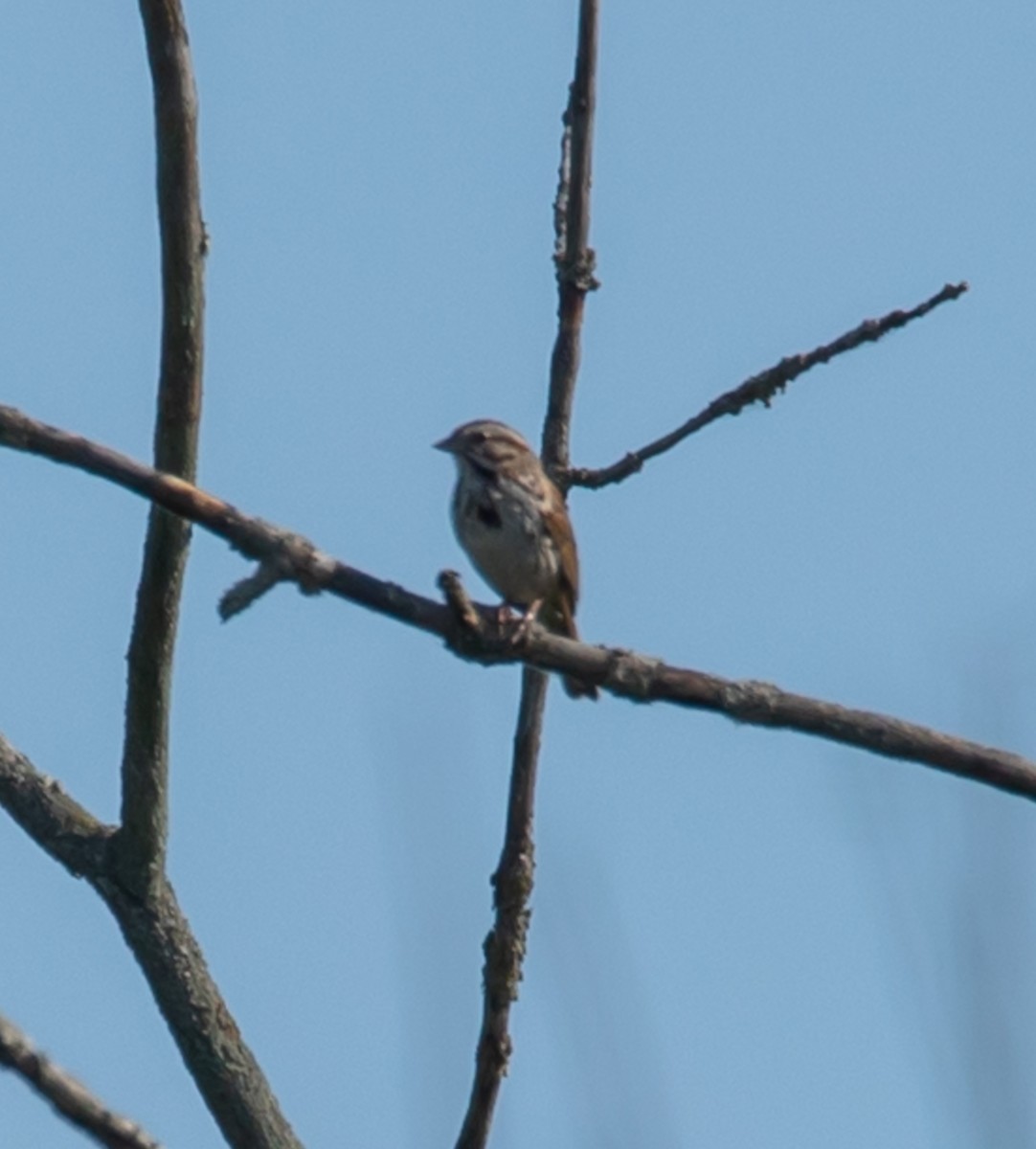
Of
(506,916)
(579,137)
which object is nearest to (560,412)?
(579,137)

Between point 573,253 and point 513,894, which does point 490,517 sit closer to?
point 573,253

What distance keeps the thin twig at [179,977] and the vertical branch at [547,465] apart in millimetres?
559

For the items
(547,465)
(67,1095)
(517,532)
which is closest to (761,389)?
(547,465)

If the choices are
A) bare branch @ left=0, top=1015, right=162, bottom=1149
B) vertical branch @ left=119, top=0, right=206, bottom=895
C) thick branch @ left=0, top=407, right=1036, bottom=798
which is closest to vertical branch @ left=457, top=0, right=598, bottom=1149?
vertical branch @ left=119, top=0, right=206, bottom=895

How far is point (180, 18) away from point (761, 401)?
5.48 ft

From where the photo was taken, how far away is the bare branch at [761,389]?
18.5ft

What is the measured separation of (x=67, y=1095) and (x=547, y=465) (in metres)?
3.45

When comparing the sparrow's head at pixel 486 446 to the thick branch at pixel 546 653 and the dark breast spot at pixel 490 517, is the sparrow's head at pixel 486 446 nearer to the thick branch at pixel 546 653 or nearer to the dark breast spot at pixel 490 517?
the dark breast spot at pixel 490 517

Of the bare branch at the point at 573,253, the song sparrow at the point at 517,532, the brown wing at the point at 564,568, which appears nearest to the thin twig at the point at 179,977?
the bare branch at the point at 573,253

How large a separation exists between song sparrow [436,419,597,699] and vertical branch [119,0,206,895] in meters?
1.91

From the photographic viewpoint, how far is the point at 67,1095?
10.4 ft

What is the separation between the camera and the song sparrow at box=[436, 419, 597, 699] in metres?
7.84

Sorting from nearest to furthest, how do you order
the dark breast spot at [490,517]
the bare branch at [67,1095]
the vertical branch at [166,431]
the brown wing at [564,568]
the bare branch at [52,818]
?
the bare branch at [67,1095]
the vertical branch at [166,431]
the bare branch at [52,818]
the brown wing at [564,568]
the dark breast spot at [490,517]

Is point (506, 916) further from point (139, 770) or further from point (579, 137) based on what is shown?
point (579, 137)
